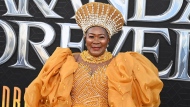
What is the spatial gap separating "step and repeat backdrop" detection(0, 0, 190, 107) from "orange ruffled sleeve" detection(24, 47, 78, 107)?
0.92 metres

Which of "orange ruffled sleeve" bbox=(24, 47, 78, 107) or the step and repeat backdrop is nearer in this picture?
"orange ruffled sleeve" bbox=(24, 47, 78, 107)

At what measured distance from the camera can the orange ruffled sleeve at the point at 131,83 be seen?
100.0 inches

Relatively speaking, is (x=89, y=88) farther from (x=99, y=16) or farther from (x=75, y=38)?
(x=75, y=38)

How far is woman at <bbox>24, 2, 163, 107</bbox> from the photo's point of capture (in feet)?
8.43

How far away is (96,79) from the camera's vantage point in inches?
104

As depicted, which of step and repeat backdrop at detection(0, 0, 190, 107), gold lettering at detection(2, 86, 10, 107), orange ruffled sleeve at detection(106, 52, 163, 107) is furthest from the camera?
gold lettering at detection(2, 86, 10, 107)

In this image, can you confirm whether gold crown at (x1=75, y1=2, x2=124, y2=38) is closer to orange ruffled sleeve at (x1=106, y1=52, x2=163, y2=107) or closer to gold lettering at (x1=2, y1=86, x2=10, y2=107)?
orange ruffled sleeve at (x1=106, y1=52, x2=163, y2=107)

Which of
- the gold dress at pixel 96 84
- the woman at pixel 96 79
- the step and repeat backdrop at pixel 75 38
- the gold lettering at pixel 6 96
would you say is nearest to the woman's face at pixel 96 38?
the woman at pixel 96 79

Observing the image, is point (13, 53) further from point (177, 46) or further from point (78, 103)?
point (177, 46)

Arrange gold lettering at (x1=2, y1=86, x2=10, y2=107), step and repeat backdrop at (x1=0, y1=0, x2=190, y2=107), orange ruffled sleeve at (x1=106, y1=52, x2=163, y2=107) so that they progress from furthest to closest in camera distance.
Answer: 1. gold lettering at (x1=2, y1=86, x2=10, y2=107)
2. step and repeat backdrop at (x1=0, y1=0, x2=190, y2=107)
3. orange ruffled sleeve at (x1=106, y1=52, x2=163, y2=107)

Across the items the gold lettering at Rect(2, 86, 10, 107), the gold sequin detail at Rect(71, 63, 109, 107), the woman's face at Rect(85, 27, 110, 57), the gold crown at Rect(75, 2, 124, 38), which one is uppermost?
the gold crown at Rect(75, 2, 124, 38)

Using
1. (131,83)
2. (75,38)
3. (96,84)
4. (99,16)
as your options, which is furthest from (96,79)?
(75,38)

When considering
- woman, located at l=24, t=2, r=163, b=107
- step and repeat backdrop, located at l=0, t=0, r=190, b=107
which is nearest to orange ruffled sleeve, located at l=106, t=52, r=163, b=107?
woman, located at l=24, t=2, r=163, b=107

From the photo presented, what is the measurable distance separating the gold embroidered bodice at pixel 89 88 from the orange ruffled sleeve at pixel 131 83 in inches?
2.7
